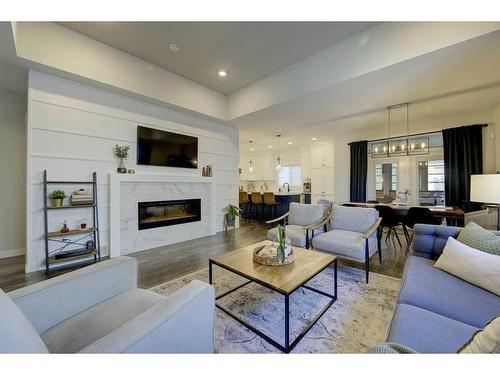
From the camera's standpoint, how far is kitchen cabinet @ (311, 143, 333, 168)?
7012 mm

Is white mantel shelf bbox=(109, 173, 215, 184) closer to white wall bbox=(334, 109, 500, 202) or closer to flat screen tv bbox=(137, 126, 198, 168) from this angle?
flat screen tv bbox=(137, 126, 198, 168)

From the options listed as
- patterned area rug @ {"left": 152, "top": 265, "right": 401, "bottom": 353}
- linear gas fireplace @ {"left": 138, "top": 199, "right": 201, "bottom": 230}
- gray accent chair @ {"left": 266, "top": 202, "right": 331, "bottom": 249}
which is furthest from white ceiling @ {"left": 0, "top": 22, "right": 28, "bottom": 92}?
gray accent chair @ {"left": 266, "top": 202, "right": 331, "bottom": 249}

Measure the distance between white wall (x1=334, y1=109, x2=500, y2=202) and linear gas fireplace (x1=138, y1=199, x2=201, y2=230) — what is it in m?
4.52

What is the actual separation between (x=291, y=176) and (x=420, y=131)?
4.53m

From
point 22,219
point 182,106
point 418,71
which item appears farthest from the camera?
point 182,106

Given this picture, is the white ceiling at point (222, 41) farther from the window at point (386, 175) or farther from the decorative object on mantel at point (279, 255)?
the window at point (386, 175)

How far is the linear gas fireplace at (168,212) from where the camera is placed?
3856mm

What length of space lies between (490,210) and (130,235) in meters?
5.67

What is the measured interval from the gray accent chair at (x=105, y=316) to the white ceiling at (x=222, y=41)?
2943 millimetres

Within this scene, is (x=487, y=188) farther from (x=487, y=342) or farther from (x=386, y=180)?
(x=386, y=180)

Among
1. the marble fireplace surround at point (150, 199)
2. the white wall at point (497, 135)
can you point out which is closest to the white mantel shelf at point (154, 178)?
the marble fireplace surround at point (150, 199)

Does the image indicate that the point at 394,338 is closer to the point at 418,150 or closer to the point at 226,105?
the point at 418,150
